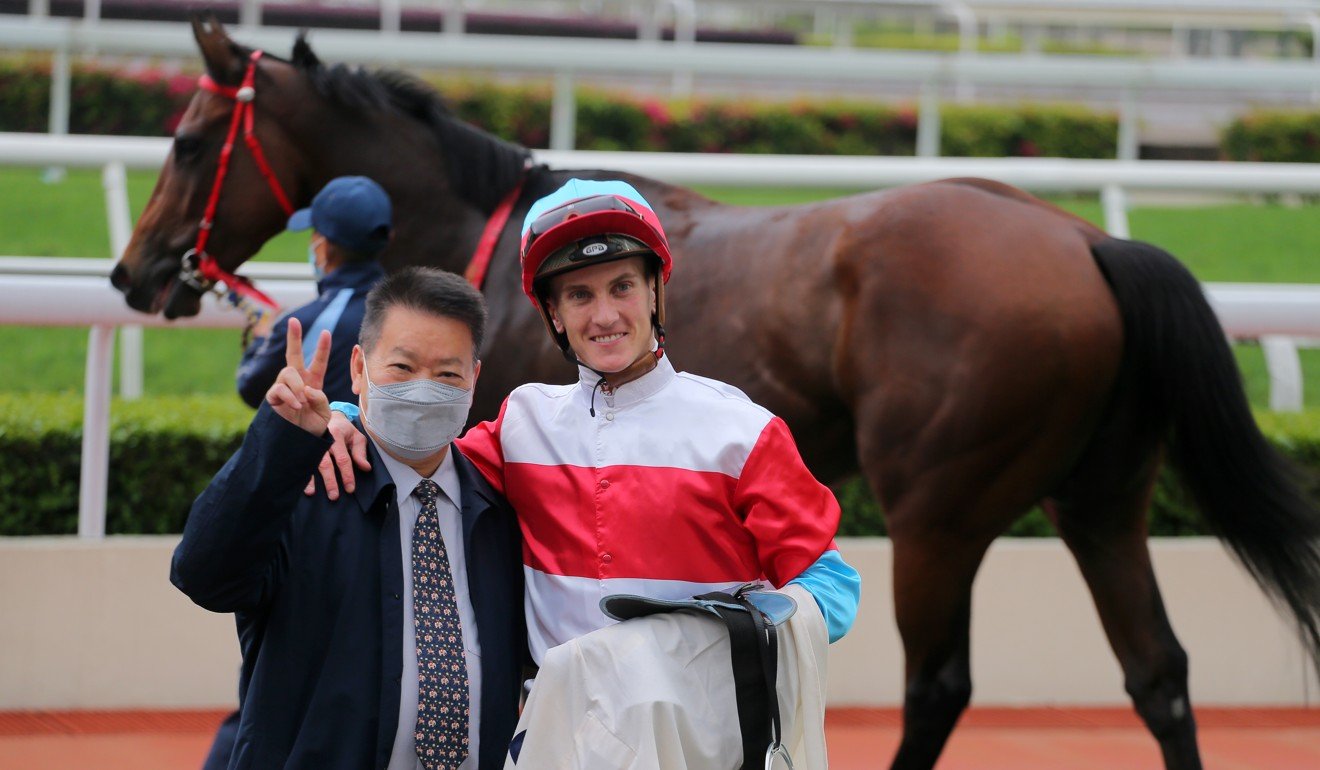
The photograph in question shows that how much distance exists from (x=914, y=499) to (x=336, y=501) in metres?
1.93

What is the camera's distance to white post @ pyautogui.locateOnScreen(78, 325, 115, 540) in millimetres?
4335

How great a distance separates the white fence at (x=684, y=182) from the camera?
4.32 metres

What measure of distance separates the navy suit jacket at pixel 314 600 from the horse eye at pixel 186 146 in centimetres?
262

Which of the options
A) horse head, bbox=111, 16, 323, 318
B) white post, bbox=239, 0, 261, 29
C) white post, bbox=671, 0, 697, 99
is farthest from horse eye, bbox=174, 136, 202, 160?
white post, bbox=671, 0, 697, 99

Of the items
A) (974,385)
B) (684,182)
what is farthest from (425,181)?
(974,385)

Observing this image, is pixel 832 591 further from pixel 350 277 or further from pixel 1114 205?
pixel 1114 205

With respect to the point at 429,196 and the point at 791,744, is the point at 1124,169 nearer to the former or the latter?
the point at 429,196

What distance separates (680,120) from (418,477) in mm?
9123

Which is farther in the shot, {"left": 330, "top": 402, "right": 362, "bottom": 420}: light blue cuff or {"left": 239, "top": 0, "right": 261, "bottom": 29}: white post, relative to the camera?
{"left": 239, "top": 0, "right": 261, "bottom": 29}: white post

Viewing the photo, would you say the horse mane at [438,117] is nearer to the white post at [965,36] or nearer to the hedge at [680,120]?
the hedge at [680,120]

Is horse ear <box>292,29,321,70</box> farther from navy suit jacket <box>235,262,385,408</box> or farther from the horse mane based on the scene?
navy suit jacket <box>235,262,385,408</box>

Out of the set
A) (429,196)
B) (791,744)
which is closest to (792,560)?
(791,744)

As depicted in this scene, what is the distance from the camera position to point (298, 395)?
172 centimetres

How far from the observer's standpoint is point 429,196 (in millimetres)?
4203
